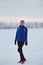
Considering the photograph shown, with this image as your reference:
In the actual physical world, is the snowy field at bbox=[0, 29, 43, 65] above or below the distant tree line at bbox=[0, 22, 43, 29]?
below

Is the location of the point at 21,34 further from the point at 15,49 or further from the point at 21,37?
the point at 15,49

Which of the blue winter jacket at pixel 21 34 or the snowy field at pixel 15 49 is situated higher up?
the blue winter jacket at pixel 21 34

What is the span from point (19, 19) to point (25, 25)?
2.9 inches

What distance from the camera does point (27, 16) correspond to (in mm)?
1380

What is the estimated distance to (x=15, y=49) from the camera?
4.35 feet

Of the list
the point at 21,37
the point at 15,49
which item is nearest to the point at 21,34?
the point at 21,37

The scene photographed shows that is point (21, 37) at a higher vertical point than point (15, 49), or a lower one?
Answer: higher

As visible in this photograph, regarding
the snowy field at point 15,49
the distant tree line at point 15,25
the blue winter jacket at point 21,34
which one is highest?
the distant tree line at point 15,25

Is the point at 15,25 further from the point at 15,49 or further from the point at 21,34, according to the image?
the point at 15,49

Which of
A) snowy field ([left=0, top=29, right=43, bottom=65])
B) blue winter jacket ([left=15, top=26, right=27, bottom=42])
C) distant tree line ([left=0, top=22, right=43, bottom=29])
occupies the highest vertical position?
distant tree line ([left=0, top=22, right=43, bottom=29])

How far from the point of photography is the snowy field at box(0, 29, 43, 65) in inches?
52.0

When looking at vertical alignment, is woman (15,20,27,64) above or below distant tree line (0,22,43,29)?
below

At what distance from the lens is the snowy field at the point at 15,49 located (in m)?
1.32

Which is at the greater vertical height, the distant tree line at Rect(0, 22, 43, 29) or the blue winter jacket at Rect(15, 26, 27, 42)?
the distant tree line at Rect(0, 22, 43, 29)
